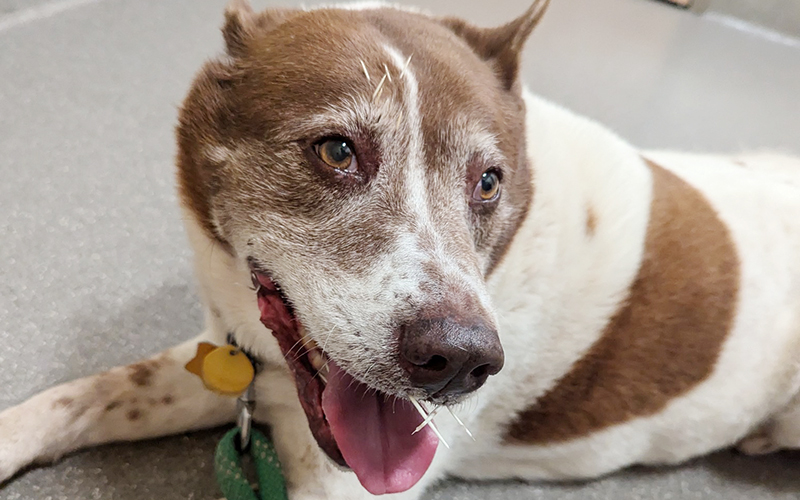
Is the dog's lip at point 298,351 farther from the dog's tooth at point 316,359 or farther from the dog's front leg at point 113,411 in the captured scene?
the dog's front leg at point 113,411

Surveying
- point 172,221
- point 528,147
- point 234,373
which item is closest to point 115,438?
point 234,373

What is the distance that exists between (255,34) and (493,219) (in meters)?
0.60

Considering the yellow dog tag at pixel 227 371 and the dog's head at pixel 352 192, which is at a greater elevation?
the dog's head at pixel 352 192

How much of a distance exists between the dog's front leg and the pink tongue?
53cm

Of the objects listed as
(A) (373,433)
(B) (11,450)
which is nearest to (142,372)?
(B) (11,450)

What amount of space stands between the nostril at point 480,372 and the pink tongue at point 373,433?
0.21 meters

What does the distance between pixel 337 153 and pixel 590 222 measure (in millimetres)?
658

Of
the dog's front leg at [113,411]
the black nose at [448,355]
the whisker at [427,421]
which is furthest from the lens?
the dog's front leg at [113,411]

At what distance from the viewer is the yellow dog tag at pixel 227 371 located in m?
1.31

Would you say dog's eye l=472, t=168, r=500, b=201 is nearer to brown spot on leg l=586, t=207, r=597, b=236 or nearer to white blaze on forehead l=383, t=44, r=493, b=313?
white blaze on forehead l=383, t=44, r=493, b=313

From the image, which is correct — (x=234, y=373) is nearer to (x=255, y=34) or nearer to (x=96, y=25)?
(x=255, y=34)

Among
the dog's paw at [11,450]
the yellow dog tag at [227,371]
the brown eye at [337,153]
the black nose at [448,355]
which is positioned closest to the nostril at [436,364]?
the black nose at [448,355]

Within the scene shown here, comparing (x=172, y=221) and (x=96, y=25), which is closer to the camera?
(x=172, y=221)

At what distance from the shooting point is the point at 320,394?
114 cm
